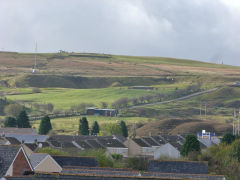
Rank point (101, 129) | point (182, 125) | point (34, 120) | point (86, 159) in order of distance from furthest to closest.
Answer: point (34, 120) < point (182, 125) < point (101, 129) < point (86, 159)

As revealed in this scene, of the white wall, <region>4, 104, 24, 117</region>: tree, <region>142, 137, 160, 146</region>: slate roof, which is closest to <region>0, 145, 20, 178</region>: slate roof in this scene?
the white wall

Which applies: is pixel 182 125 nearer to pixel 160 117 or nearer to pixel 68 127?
pixel 68 127

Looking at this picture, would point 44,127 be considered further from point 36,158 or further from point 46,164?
point 46,164

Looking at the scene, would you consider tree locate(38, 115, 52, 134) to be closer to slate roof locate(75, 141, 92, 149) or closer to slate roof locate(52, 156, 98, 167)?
slate roof locate(75, 141, 92, 149)

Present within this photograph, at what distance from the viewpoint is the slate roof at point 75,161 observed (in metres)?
41.8

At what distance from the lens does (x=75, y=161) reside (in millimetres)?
41781

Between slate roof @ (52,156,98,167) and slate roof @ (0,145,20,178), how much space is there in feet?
51.5

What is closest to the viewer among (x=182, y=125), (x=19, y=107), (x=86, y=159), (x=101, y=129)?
(x=86, y=159)

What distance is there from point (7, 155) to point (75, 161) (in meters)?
16.1

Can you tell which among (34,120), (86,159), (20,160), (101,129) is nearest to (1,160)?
(20,160)

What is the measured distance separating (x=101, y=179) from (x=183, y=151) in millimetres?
60097

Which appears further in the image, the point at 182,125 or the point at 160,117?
the point at 160,117

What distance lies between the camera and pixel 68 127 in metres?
153

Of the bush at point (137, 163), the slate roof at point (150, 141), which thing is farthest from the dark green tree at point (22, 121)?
the bush at point (137, 163)
